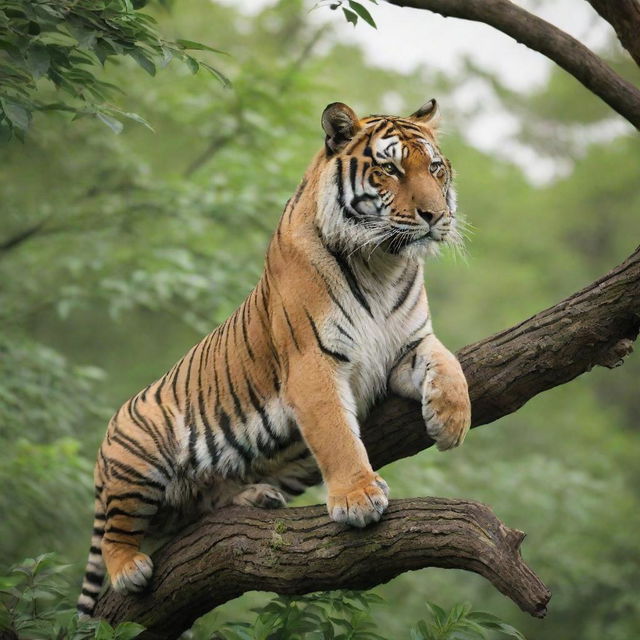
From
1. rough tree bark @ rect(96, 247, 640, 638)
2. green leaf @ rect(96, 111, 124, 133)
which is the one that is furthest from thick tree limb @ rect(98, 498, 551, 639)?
green leaf @ rect(96, 111, 124, 133)

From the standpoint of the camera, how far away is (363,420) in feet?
14.4

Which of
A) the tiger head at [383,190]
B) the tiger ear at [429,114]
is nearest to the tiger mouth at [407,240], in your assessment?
the tiger head at [383,190]

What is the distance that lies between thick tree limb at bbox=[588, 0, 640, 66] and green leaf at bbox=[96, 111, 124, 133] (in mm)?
1992

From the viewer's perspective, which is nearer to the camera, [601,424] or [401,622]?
[401,622]

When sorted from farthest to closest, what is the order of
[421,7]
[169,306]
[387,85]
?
[387,85], [169,306], [421,7]

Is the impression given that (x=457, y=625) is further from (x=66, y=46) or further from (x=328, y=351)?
(x=66, y=46)

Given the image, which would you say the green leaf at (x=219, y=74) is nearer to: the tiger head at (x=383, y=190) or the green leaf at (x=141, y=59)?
the green leaf at (x=141, y=59)

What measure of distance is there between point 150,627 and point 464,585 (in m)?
11.1


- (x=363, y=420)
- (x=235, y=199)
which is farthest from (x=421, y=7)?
(x=235, y=199)

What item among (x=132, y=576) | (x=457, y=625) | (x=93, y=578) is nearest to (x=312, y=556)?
(x=457, y=625)

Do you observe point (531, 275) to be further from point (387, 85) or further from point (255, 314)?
point (255, 314)

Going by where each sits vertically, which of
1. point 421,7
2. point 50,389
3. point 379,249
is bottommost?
point 50,389

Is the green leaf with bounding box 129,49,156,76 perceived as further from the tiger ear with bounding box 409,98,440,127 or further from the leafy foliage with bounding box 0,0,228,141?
the tiger ear with bounding box 409,98,440,127

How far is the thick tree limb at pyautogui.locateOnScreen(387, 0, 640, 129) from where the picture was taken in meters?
4.07
